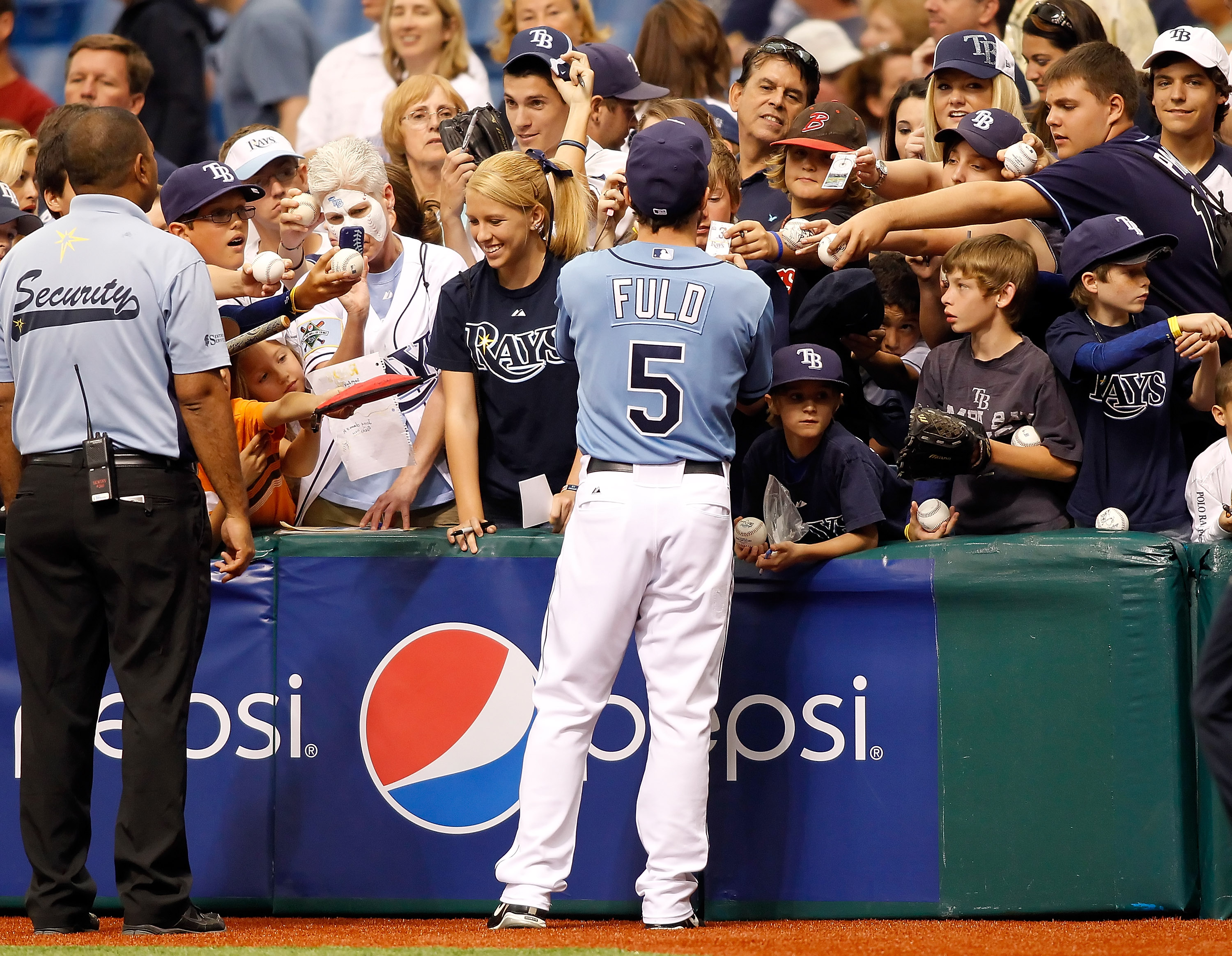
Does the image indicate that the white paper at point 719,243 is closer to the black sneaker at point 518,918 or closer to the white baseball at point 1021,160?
the white baseball at point 1021,160

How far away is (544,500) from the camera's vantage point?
4.70m

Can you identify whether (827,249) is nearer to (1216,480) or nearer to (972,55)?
(1216,480)

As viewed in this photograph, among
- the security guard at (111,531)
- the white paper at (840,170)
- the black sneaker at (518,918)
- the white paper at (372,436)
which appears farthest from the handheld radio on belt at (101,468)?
the white paper at (840,170)

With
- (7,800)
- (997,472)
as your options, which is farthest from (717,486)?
(7,800)

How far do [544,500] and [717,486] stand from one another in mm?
757

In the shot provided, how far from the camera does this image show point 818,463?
4.69m

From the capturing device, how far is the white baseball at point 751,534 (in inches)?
A: 174

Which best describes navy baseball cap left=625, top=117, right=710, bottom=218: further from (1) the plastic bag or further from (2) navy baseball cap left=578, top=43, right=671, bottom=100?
(2) navy baseball cap left=578, top=43, right=671, bottom=100

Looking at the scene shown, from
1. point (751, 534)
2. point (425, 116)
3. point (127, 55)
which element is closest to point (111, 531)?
point (751, 534)

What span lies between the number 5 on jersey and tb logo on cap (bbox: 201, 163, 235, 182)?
1.64 meters

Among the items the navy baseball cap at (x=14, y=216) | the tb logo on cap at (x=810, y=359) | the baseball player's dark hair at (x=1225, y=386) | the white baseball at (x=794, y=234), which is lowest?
the baseball player's dark hair at (x=1225, y=386)

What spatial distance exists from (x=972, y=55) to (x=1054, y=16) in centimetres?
82

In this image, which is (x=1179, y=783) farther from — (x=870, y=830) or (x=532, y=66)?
(x=532, y=66)

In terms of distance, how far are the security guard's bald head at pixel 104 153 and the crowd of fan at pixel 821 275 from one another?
101 mm
